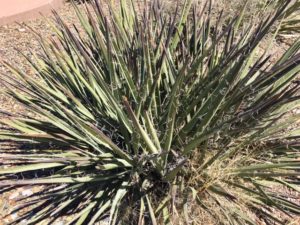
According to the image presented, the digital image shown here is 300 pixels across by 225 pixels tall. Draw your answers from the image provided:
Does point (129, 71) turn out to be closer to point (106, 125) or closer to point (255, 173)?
point (106, 125)

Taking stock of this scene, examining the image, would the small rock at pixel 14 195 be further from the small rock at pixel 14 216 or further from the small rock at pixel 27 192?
the small rock at pixel 14 216

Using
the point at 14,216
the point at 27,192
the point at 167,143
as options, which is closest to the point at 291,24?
the point at 167,143

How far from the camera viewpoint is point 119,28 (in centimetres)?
274

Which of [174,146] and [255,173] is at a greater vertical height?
[174,146]

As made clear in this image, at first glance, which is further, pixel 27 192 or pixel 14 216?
pixel 27 192

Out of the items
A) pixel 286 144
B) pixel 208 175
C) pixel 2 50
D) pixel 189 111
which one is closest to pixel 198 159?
pixel 208 175

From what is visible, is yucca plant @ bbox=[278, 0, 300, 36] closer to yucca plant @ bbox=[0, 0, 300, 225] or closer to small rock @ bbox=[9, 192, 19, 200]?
yucca plant @ bbox=[0, 0, 300, 225]

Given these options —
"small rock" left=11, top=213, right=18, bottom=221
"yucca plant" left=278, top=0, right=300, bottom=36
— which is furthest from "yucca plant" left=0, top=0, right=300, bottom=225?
"yucca plant" left=278, top=0, right=300, bottom=36

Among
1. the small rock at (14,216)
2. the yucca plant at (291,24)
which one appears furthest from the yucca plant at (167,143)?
the yucca plant at (291,24)

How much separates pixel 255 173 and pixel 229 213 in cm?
28

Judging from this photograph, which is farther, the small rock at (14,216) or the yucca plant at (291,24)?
the yucca plant at (291,24)

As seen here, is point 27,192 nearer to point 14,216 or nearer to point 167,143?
point 14,216

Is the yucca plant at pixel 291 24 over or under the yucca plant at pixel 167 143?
over

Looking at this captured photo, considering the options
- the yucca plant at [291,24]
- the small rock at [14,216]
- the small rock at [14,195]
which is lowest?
the small rock at [14,216]
